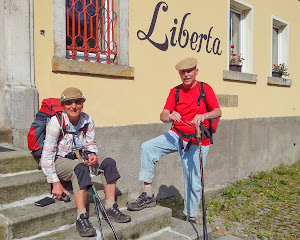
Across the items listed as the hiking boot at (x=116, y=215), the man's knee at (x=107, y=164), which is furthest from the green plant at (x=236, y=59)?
the hiking boot at (x=116, y=215)

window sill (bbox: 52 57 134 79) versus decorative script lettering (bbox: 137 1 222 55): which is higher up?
decorative script lettering (bbox: 137 1 222 55)

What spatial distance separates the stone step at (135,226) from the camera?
10.6 ft

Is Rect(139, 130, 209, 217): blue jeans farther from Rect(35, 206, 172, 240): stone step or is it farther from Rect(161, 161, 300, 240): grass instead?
Rect(161, 161, 300, 240): grass

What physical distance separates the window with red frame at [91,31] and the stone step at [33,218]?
7.46 ft

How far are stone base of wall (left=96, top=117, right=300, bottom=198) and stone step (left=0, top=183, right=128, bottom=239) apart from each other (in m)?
1.71

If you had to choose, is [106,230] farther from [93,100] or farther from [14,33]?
[14,33]

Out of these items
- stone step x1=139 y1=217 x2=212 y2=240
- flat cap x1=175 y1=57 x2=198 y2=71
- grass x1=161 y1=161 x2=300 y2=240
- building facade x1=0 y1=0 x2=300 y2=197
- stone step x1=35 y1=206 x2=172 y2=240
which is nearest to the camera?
stone step x1=35 y1=206 x2=172 y2=240

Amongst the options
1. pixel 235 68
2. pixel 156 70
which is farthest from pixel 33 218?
pixel 235 68

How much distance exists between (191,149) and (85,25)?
247cm

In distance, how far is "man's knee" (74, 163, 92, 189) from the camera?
329 centimetres

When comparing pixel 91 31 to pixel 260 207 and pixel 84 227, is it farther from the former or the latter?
pixel 260 207

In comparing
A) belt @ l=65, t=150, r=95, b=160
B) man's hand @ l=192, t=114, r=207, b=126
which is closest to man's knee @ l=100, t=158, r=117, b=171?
belt @ l=65, t=150, r=95, b=160

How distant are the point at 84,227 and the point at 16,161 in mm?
1126

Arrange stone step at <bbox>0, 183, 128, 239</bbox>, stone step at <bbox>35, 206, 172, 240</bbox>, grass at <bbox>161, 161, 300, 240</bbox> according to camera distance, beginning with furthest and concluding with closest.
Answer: grass at <bbox>161, 161, 300, 240</bbox>
stone step at <bbox>35, 206, 172, 240</bbox>
stone step at <bbox>0, 183, 128, 239</bbox>
